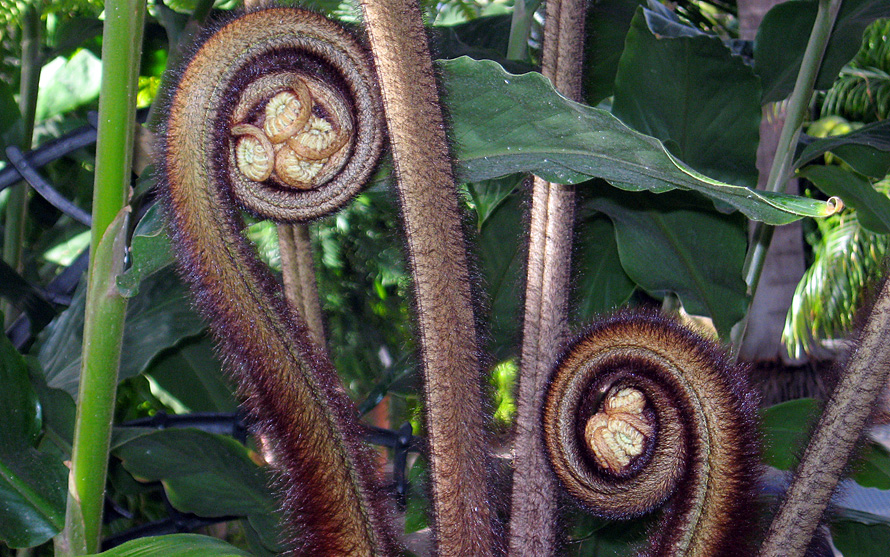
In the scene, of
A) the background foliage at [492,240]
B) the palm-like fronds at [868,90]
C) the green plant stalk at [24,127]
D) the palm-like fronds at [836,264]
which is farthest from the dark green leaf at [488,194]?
the palm-like fronds at [868,90]

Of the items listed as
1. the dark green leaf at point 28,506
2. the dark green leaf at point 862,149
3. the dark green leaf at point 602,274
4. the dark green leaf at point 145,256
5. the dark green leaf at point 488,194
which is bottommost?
the dark green leaf at point 28,506

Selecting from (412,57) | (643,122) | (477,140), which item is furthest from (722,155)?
(412,57)

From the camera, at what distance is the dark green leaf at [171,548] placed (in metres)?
0.27

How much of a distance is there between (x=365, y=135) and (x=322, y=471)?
0.41 feet

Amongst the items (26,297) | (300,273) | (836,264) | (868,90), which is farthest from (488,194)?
(868,90)

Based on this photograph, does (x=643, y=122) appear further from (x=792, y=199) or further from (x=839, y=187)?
(x=792, y=199)

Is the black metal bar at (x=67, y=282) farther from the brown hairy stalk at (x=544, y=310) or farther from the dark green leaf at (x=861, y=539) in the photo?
the dark green leaf at (x=861, y=539)

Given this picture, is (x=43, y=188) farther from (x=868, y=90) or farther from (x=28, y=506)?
(x=868, y=90)

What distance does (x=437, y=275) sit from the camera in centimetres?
24

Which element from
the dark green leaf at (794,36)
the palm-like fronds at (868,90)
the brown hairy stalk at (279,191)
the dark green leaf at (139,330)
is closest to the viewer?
the brown hairy stalk at (279,191)

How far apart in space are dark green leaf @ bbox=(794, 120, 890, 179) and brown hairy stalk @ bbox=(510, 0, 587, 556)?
1.28 feet

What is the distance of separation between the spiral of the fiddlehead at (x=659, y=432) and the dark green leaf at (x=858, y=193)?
38 cm

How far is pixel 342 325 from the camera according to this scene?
0.89 m

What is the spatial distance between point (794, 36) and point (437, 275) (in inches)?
24.5
